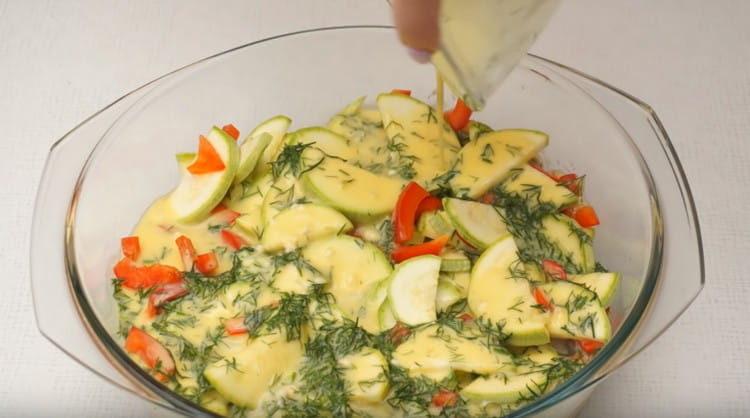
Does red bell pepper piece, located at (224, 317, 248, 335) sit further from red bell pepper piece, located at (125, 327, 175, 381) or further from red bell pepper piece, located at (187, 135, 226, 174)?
red bell pepper piece, located at (187, 135, 226, 174)

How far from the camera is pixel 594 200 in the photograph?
8.66 feet

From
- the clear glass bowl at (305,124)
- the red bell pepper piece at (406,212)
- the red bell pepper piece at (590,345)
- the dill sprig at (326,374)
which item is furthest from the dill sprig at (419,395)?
the red bell pepper piece at (406,212)

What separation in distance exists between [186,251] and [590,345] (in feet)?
3.54

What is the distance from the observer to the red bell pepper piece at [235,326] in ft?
7.39

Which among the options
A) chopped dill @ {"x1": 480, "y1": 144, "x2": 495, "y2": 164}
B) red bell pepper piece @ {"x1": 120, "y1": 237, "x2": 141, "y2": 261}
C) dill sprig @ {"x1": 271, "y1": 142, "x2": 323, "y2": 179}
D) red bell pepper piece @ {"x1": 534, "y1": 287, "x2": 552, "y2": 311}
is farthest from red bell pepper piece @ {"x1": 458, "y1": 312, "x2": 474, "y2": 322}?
red bell pepper piece @ {"x1": 120, "y1": 237, "x2": 141, "y2": 261}

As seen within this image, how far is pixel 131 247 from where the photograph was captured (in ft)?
8.34

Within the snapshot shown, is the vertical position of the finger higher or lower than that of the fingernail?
higher

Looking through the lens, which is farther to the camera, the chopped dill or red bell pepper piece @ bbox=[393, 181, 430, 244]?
the chopped dill

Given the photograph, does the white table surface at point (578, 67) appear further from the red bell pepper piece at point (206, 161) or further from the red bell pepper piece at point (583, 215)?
the red bell pepper piece at point (206, 161)

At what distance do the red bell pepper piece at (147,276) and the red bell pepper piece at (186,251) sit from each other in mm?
38

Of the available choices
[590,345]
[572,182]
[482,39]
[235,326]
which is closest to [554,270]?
[590,345]

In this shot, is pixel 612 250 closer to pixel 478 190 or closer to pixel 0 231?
pixel 478 190

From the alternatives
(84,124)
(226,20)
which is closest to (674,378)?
(84,124)

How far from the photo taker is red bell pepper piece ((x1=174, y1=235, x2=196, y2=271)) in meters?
2.46
